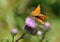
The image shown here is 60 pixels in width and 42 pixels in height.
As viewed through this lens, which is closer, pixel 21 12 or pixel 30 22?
pixel 30 22

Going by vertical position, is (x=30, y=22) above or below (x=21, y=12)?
above

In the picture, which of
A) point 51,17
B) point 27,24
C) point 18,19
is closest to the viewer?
point 27,24

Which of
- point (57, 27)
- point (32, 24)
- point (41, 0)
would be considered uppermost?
point (32, 24)

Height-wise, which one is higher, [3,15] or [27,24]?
[27,24]

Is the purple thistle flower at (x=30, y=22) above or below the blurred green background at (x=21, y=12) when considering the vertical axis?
above

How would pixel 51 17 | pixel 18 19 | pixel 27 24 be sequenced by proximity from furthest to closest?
1. pixel 51 17
2. pixel 18 19
3. pixel 27 24

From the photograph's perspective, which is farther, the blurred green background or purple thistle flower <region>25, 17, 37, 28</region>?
the blurred green background

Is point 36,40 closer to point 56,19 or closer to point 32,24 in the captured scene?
point 32,24

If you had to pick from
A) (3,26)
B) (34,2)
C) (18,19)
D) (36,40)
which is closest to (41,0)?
(34,2)

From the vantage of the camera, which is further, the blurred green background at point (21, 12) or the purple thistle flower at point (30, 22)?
the blurred green background at point (21, 12)

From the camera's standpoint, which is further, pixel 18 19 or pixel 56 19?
pixel 56 19

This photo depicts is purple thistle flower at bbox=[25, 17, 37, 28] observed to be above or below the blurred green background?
above
